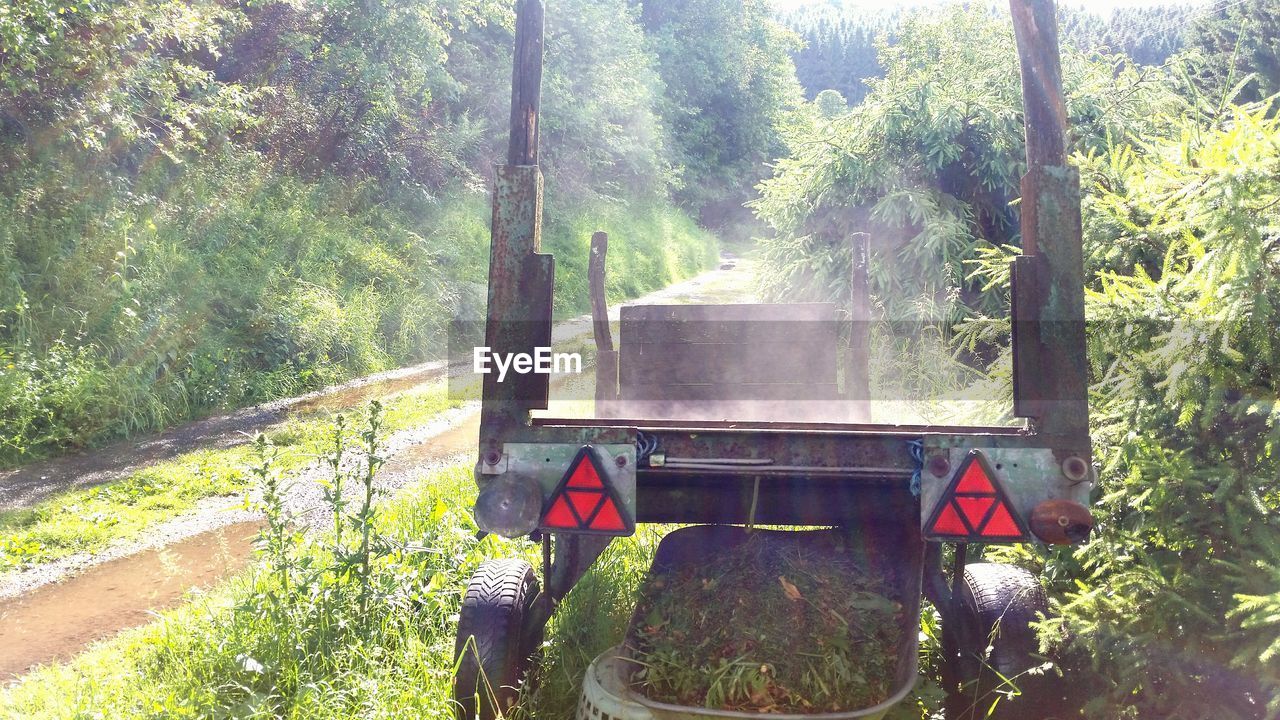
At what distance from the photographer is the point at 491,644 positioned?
2879mm

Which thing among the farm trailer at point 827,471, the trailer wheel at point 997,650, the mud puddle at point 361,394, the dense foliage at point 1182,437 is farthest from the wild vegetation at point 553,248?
the mud puddle at point 361,394

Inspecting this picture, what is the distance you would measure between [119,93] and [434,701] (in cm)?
937

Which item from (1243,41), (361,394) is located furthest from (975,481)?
(1243,41)

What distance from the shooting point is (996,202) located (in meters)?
8.55

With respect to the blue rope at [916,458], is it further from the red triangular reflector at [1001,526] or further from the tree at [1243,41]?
the tree at [1243,41]

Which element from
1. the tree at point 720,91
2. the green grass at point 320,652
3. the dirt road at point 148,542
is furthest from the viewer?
the tree at point 720,91

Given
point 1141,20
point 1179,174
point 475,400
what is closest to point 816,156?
point 475,400

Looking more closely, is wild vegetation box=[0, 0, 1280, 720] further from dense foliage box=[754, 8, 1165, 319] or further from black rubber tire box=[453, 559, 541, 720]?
A: black rubber tire box=[453, 559, 541, 720]

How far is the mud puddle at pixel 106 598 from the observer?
4.30 m

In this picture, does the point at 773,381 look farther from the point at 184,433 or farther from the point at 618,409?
the point at 184,433

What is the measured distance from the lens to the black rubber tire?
2.84 m

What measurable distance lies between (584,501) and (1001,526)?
114 centimetres

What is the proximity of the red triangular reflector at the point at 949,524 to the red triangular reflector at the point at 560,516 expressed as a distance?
99 centimetres

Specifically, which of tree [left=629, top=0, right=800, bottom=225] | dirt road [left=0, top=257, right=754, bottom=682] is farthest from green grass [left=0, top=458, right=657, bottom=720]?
tree [left=629, top=0, right=800, bottom=225]
